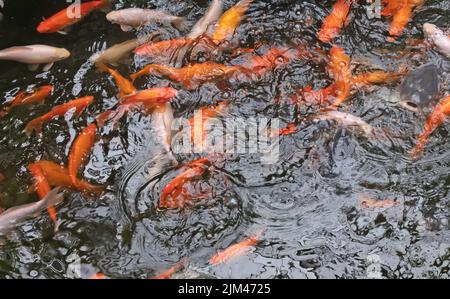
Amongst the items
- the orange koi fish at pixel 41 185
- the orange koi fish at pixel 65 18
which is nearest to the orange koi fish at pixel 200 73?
the orange koi fish at pixel 65 18

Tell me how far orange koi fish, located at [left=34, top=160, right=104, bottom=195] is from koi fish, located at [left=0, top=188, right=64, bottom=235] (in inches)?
3.1

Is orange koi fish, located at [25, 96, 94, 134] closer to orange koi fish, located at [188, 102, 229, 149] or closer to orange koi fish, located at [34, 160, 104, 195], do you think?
orange koi fish, located at [34, 160, 104, 195]

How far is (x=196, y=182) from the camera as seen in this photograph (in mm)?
3666

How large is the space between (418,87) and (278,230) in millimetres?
1497

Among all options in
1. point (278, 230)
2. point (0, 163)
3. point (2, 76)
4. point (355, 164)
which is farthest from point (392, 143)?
point (2, 76)

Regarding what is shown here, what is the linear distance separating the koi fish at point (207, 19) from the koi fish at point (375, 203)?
195cm

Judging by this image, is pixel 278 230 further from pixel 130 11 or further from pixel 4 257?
pixel 130 11

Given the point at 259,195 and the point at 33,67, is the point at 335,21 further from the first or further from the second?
the point at 33,67

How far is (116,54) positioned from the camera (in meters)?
4.50

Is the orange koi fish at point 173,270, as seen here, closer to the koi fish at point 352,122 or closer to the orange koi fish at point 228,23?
the koi fish at point 352,122

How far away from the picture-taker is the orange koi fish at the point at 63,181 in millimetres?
3725

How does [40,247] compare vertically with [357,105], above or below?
below
